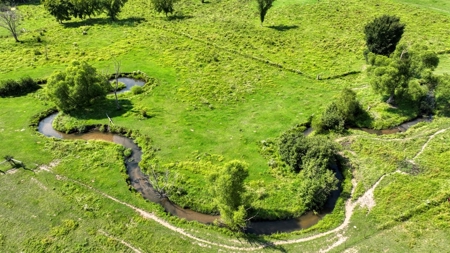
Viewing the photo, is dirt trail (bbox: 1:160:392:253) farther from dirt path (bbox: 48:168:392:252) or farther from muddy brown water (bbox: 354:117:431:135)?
muddy brown water (bbox: 354:117:431:135)

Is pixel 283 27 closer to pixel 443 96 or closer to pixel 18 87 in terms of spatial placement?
pixel 443 96

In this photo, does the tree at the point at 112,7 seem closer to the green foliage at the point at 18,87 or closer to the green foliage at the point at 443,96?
the green foliage at the point at 18,87

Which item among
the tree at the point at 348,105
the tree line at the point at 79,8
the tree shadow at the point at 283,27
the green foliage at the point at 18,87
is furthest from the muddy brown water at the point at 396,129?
the tree line at the point at 79,8

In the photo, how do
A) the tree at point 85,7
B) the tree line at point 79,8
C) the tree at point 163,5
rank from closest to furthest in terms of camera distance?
1. the tree line at point 79,8
2. the tree at point 85,7
3. the tree at point 163,5

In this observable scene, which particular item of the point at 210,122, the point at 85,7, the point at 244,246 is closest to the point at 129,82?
the point at 210,122

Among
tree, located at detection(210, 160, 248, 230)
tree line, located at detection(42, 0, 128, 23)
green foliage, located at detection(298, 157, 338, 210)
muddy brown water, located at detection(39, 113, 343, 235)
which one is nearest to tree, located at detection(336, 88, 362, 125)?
muddy brown water, located at detection(39, 113, 343, 235)

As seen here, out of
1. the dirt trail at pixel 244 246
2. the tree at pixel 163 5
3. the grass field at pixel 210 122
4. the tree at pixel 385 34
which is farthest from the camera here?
the tree at pixel 163 5

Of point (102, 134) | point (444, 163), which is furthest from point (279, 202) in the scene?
point (102, 134)

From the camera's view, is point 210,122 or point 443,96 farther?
point 443,96
